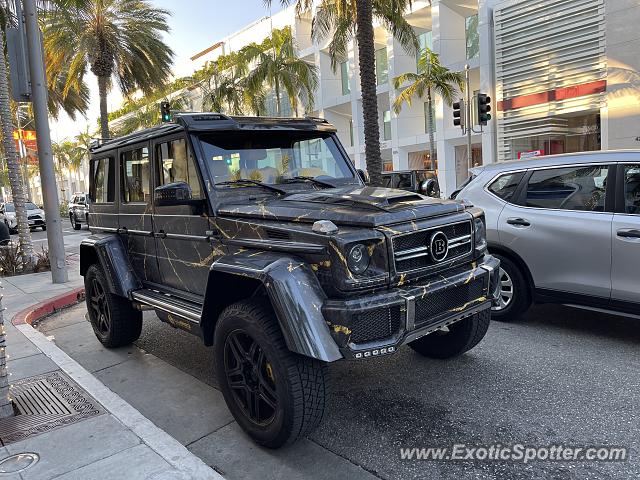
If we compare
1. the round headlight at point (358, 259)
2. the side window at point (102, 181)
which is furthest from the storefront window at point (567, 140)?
the round headlight at point (358, 259)

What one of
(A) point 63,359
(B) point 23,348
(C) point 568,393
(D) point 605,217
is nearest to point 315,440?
(C) point 568,393

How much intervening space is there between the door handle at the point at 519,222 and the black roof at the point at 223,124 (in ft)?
7.03

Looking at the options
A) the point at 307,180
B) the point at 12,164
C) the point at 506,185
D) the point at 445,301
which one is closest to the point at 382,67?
the point at 12,164

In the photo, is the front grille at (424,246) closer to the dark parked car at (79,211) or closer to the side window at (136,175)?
the side window at (136,175)

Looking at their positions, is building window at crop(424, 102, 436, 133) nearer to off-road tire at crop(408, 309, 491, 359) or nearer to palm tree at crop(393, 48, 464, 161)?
palm tree at crop(393, 48, 464, 161)

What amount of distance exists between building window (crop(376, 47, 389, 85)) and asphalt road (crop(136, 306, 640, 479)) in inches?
1040

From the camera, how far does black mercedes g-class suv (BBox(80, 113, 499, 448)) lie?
118 inches

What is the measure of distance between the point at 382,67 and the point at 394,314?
95.9ft

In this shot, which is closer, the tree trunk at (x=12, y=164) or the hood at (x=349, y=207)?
the hood at (x=349, y=207)

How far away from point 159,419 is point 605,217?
164 inches

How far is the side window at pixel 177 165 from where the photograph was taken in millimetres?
4046

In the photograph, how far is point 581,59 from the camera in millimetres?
19469

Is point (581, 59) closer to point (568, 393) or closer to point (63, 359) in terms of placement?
point (568, 393)

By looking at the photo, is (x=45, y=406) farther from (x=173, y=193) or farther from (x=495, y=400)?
(x=495, y=400)
